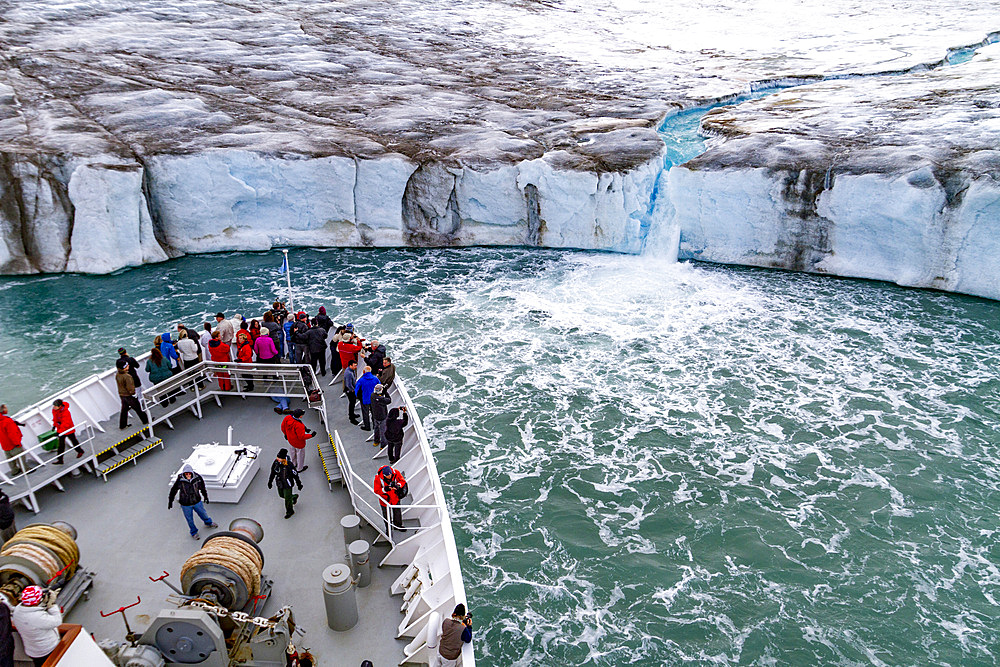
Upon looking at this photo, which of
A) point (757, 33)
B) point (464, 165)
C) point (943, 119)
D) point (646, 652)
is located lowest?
point (646, 652)

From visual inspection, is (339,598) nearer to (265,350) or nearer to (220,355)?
(265,350)

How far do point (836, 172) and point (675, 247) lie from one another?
565cm

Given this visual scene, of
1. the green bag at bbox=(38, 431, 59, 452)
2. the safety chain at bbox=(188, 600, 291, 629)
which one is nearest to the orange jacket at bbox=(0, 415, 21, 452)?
the green bag at bbox=(38, 431, 59, 452)

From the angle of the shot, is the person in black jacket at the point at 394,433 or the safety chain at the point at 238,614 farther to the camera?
the person in black jacket at the point at 394,433

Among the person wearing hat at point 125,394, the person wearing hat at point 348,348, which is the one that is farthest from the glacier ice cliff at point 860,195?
the person wearing hat at point 125,394

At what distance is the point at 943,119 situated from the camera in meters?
24.3

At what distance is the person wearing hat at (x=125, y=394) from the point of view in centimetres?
1030

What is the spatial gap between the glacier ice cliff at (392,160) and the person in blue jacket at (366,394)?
14966mm

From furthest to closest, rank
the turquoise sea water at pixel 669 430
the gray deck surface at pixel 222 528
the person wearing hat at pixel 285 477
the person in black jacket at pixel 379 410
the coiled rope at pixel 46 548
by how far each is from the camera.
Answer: the turquoise sea water at pixel 669 430
the person in black jacket at pixel 379 410
the person wearing hat at pixel 285 477
the gray deck surface at pixel 222 528
the coiled rope at pixel 46 548

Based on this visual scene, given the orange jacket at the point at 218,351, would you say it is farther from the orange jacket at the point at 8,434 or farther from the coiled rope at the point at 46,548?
the coiled rope at the point at 46,548

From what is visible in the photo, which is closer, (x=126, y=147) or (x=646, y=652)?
(x=646, y=652)

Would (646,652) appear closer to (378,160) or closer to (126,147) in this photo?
(378,160)

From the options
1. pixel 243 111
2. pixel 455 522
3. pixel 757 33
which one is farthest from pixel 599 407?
pixel 757 33

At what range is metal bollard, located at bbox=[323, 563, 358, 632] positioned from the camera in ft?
23.8
